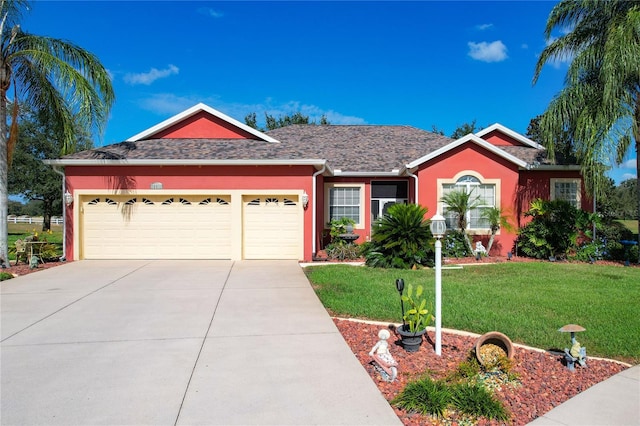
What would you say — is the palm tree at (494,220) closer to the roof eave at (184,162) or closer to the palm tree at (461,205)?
the palm tree at (461,205)

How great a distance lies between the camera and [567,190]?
47.8ft

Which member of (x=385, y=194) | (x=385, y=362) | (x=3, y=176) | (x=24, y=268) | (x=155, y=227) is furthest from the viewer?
(x=385, y=194)

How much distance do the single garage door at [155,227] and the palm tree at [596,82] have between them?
11131 millimetres

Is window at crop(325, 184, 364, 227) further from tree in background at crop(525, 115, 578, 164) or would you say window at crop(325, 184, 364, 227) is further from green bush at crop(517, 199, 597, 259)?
tree in background at crop(525, 115, 578, 164)

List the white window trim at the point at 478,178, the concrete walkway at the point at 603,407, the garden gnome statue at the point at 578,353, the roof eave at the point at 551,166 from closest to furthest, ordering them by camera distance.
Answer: the concrete walkway at the point at 603,407 → the garden gnome statue at the point at 578,353 → the white window trim at the point at 478,178 → the roof eave at the point at 551,166

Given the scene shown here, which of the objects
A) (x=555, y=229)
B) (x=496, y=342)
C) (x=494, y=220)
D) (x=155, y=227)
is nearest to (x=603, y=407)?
(x=496, y=342)

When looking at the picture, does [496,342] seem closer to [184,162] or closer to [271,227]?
[271,227]

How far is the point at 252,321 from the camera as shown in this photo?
6.07 meters

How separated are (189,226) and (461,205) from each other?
29.0ft

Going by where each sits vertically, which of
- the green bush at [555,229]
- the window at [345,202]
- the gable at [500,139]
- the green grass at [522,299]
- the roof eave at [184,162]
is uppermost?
the gable at [500,139]

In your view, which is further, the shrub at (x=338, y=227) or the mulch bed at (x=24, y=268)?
the shrub at (x=338, y=227)

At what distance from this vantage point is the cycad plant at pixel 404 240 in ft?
35.9

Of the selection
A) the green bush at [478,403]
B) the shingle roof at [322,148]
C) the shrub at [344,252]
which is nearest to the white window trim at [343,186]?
the shingle roof at [322,148]

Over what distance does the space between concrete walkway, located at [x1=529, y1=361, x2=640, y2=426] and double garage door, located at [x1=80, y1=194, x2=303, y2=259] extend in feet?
31.1
